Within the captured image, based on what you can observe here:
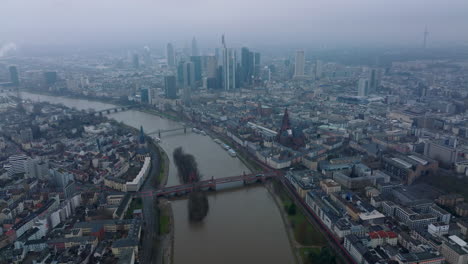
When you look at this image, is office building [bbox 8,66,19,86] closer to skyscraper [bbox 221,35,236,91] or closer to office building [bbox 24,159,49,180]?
skyscraper [bbox 221,35,236,91]

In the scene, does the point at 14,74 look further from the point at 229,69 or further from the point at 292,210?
the point at 292,210

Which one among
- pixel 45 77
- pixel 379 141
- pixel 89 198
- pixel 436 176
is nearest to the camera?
pixel 89 198

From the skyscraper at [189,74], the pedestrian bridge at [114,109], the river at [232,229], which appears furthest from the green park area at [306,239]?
the skyscraper at [189,74]

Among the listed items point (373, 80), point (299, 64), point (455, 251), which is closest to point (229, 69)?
point (299, 64)

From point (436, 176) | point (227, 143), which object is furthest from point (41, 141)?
point (436, 176)

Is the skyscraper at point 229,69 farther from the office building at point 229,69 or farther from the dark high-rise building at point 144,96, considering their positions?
the dark high-rise building at point 144,96

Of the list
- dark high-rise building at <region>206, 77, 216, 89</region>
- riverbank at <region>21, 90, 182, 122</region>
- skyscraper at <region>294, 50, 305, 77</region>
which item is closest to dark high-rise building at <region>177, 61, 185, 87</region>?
dark high-rise building at <region>206, 77, 216, 89</region>

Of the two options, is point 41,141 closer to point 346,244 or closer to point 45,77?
point 346,244
